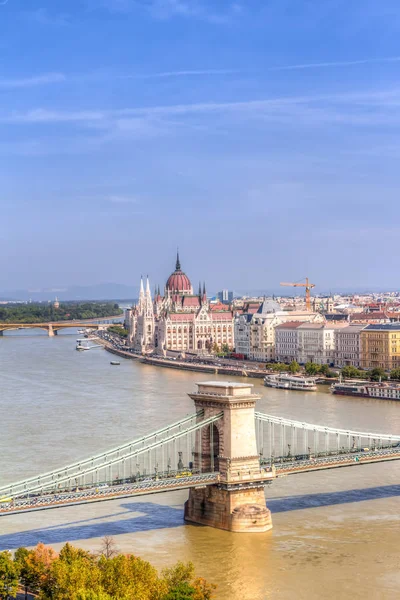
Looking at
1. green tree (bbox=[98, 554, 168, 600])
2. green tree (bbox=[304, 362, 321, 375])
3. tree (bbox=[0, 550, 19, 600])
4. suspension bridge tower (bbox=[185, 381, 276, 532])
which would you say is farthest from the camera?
green tree (bbox=[304, 362, 321, 375])

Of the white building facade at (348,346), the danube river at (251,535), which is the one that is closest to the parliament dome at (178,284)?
the white building facade at (348,346)

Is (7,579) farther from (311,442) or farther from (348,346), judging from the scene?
(348,346)

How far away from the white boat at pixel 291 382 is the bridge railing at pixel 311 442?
39.7ft

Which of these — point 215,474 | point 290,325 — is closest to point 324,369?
point 290,325

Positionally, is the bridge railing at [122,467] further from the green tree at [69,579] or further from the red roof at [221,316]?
the red roof at [221,316]

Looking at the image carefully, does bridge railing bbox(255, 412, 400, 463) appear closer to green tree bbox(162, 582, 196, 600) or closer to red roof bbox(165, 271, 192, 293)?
green tree bbox(162, 582, 196, 600)

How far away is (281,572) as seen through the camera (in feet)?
38.7

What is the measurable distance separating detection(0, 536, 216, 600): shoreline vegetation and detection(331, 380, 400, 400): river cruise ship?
19.8 m

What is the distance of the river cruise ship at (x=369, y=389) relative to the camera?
3019cm

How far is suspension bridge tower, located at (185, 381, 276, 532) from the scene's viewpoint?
13359 mm

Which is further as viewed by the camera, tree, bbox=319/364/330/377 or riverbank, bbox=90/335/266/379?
riverbank, bbox=90/335/266/379

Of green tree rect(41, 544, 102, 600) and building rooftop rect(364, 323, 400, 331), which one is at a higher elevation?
building rooftop rect(364, 323, 400, 331)

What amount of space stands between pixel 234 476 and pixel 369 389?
1810 centimetres

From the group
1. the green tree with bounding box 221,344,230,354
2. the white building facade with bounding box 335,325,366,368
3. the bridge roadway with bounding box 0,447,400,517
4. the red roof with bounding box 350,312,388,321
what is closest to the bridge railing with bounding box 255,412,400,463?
the bridge roadway with bounding box 0,447,400,517
